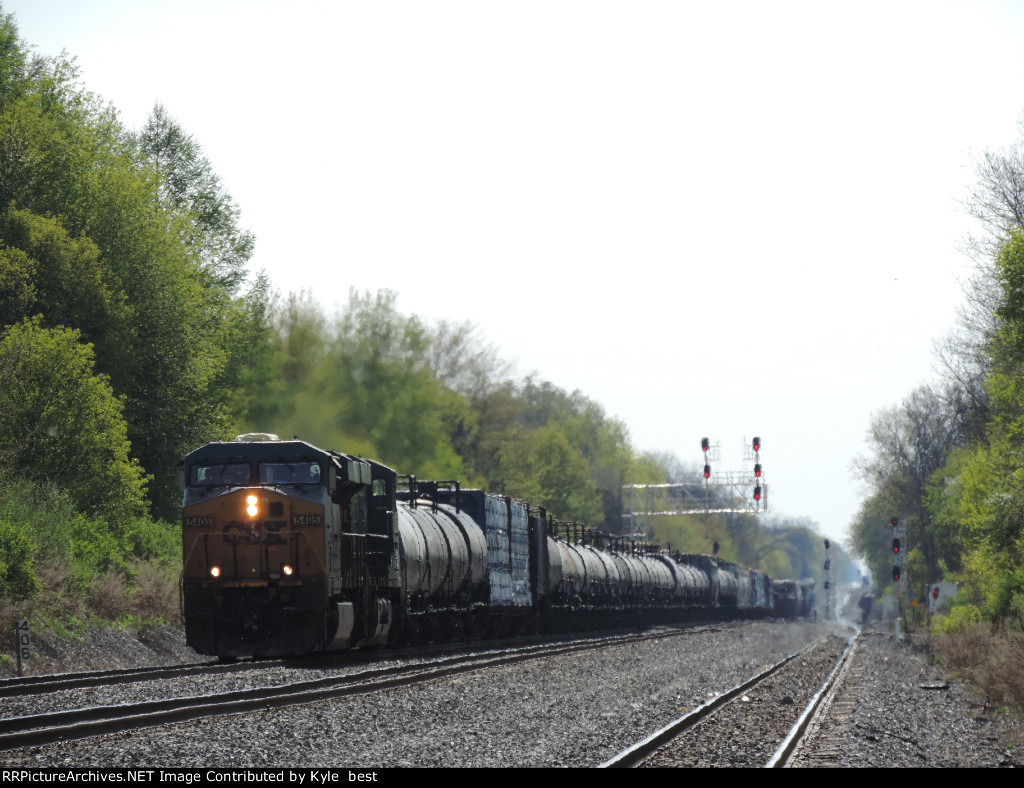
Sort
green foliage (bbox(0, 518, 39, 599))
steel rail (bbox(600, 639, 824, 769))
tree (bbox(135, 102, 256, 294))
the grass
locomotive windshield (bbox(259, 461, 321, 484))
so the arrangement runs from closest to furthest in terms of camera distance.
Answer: steel rail (bbox(600, 639, 824, 769)) < locomotive windshield (bbox(259, 461, 321, 484)) < the grass < green foliage (bbox(0, 518, 39, 599)) < tree (bbox(135, 102, 256, 294))

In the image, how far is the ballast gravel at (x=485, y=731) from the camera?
9.87m

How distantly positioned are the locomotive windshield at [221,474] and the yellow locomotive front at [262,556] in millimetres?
16

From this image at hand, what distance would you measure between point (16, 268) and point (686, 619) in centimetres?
4137

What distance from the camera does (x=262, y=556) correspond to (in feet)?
60.6

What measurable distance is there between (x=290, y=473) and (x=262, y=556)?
4.53 feet

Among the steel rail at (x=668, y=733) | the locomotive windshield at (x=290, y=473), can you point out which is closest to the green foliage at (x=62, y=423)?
the locomotive windshield at (x=290, y=473)

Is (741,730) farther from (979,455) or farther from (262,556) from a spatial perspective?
(979,455)

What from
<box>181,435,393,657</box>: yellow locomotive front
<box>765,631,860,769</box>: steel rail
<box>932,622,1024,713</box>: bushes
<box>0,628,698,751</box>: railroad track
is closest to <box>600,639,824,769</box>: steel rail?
<box>765,631,860,769</box>: steel rail

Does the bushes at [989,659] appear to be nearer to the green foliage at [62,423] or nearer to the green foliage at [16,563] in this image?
the green foliage at [16,563]

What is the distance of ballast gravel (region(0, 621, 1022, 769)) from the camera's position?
9.87 metres

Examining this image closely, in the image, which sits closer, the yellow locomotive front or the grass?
the yellow locomotive front

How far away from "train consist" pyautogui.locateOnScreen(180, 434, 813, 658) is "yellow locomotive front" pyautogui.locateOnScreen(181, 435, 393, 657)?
0.02m

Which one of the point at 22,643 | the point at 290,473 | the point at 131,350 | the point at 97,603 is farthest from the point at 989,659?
the point at 131,350

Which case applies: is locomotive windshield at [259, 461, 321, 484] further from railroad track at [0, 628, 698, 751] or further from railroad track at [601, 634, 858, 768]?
railroad track at [601, 634, 858, 768]
